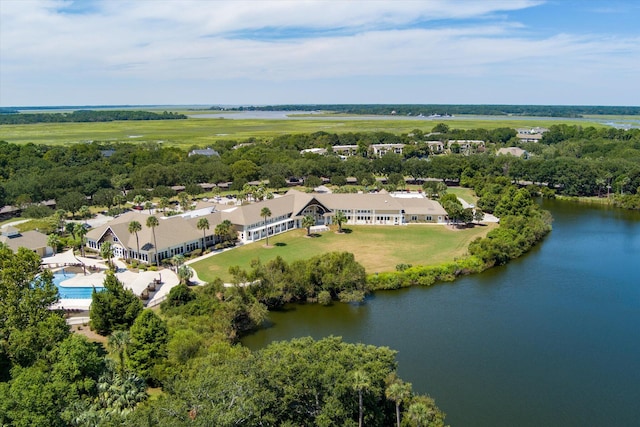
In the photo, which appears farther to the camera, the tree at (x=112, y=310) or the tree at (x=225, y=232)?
the tree at (x=225, y=232)

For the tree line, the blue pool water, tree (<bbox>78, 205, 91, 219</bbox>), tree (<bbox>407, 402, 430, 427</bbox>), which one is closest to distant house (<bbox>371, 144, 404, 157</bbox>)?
tree (<bbox>78, 205, 91, 219</bbox>)

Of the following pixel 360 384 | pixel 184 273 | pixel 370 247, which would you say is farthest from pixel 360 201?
pixel 360 384

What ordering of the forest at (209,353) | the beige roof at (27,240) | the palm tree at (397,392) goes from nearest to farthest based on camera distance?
the forest at (209,353), the palm tree at (397,392), the beige roof at (27,240)

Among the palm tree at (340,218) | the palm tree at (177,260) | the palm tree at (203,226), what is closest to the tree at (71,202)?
the palm tree at (203,226)

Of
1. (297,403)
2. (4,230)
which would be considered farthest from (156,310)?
(4,230)

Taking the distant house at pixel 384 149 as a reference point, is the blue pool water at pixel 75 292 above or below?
below

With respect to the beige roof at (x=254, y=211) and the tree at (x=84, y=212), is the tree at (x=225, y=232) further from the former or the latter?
the tree at (x=84, y=212)

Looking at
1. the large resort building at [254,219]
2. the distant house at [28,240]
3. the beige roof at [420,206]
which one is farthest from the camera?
the beige roof at [420,206]
